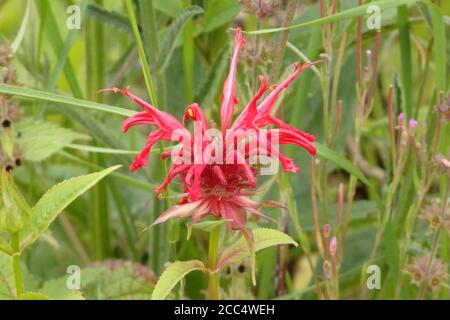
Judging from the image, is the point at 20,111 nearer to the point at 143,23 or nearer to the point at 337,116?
the point at 143,23

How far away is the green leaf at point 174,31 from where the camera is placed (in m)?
0.91

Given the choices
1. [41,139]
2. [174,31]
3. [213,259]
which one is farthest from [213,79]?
[213,259]

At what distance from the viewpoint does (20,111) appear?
922mm

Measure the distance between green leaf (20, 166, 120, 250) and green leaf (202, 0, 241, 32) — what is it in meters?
0.40

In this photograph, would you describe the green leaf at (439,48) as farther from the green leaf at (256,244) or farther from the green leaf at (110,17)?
the green leaf at (110,17)

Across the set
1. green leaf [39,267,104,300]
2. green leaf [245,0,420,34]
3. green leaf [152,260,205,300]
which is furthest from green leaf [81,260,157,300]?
green leaf [245,0,420,34]

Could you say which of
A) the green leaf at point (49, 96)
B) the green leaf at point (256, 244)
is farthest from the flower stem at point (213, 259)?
the green leaf at point (49, 96)

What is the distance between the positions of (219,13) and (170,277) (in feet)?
1.48

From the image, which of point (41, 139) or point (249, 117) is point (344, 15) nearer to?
point (249, 117)

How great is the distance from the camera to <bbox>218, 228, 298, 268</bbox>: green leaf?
2.40 ft

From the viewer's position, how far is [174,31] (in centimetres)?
92

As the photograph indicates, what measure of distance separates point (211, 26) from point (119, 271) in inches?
12.9

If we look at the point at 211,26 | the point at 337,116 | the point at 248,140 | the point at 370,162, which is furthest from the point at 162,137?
the point at 370,162

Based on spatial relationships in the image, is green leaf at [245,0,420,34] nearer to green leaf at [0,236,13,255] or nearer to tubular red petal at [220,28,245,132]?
tubular red petal at [220,28,245,132]
